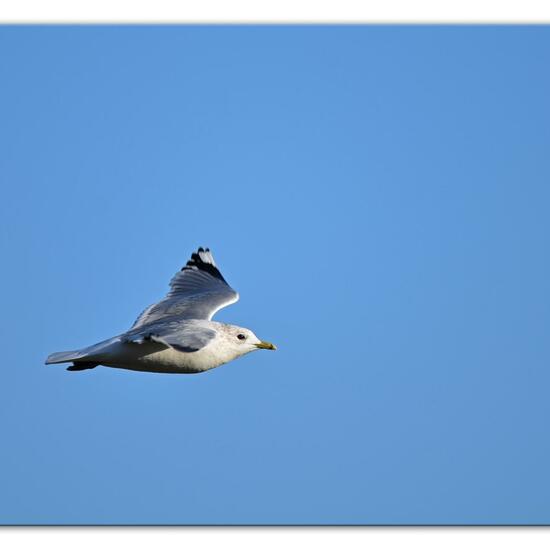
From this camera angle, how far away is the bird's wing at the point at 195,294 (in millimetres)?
9625

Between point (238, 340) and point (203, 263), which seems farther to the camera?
point (203, 263)

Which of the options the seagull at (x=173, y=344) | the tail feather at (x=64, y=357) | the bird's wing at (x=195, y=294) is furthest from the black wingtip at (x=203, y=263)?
the tail feather at (x=64, y=357)

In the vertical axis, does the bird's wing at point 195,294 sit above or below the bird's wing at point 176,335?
above

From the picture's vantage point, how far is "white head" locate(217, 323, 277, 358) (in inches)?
352

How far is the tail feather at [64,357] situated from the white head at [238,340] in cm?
112

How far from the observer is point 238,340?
905 centimetres

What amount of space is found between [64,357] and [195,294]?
176 cm

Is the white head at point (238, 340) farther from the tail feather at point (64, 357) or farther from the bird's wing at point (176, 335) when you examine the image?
the tail feather at point (64, 357)

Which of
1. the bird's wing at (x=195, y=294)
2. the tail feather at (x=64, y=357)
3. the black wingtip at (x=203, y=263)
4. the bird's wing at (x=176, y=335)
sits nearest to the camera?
the bird's wing at (x=176, y=335)

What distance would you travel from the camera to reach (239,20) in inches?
369

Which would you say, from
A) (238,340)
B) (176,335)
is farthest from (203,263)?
(176,335)

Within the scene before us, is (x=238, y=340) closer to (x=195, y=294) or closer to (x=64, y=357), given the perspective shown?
(x=195, y=294)
